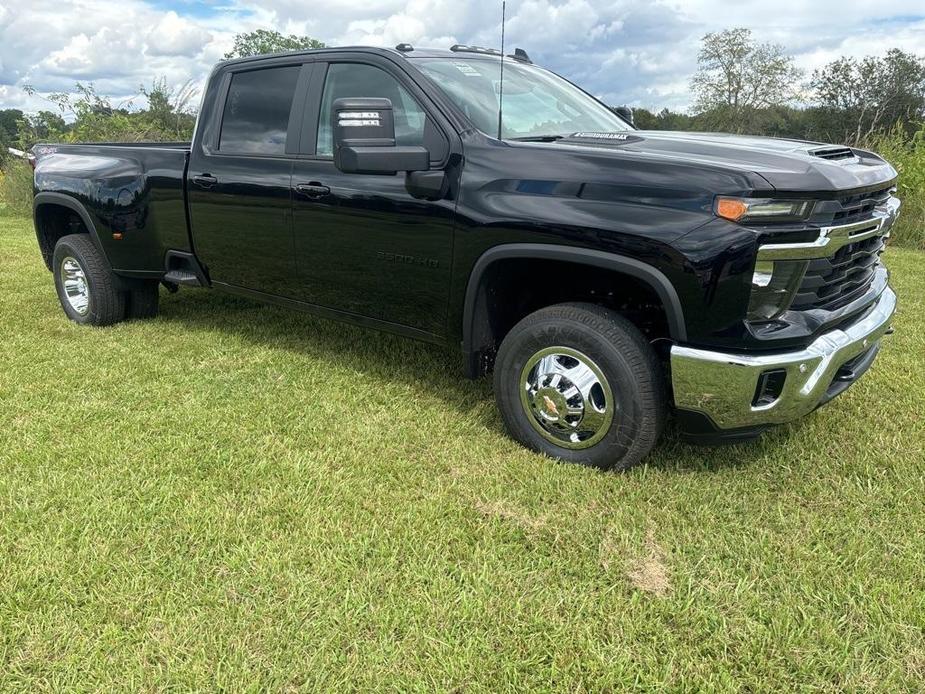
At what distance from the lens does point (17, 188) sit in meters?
13.4

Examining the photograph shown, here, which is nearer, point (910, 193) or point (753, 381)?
point (753, 381)

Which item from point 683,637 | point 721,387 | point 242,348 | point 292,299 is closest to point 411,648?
point 683,637

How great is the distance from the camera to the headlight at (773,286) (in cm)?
256

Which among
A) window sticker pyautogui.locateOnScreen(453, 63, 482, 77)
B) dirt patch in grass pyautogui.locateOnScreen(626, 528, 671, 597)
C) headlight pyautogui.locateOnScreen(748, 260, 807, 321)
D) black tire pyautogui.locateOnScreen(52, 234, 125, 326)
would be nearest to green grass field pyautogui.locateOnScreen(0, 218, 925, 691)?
dirt patch in grass pyautogui.locateOnScreen(626, 528, 671, 597)

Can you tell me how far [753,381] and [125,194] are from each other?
420 cm

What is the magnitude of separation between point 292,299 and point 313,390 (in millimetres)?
583

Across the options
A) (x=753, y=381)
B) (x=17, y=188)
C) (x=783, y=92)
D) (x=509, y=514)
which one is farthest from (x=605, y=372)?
(x=783, y=92)

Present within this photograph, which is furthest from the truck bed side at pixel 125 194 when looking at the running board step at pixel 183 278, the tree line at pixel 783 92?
the tree line at pixel 783 92

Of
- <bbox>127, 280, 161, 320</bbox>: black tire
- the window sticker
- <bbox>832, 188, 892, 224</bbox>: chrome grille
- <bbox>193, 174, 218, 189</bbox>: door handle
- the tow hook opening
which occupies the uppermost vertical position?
the window sticker

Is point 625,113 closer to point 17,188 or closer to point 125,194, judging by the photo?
point 125,194

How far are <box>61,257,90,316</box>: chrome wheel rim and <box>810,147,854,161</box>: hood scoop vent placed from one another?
4.98 m

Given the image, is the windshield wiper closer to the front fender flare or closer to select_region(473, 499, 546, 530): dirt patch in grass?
the front fender flare

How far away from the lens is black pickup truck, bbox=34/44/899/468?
2625 millimetres

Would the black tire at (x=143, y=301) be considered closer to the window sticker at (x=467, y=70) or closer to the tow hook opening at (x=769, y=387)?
the window sticker at (x=467, y=70)
